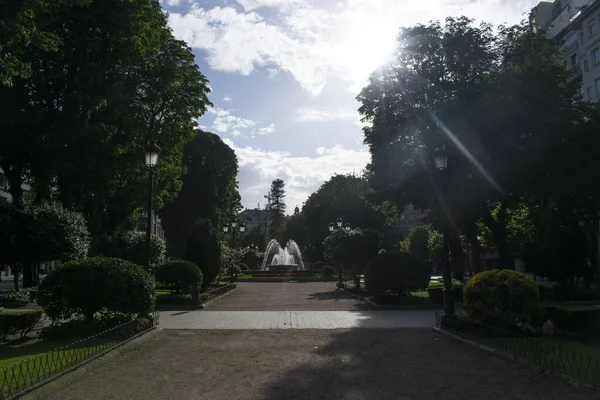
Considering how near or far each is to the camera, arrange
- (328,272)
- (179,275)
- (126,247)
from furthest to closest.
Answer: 1. (328,272)
2. (126,247)
3. (179,275)

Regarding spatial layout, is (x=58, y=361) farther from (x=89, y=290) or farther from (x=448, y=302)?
(x=448, y=302)

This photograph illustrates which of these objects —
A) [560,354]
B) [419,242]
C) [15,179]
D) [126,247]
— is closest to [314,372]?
[560,354]

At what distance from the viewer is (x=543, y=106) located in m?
20.5

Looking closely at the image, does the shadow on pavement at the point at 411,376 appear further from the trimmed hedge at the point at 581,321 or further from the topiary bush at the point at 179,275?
the topiary bush at the point at 179,275

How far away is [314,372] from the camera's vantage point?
26.7ft

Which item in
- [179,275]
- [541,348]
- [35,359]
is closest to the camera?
[35,359]

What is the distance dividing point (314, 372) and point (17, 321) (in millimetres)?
6907

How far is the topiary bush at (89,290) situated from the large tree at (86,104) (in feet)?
34.8

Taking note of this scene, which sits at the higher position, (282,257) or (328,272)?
(282,257)

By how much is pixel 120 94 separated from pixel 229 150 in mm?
30478

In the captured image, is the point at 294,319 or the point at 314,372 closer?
the point at 314,372

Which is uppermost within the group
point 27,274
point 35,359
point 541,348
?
point 27,274

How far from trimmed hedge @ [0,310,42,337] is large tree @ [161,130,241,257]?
3739cm

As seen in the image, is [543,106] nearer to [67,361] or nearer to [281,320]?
[281,320]
